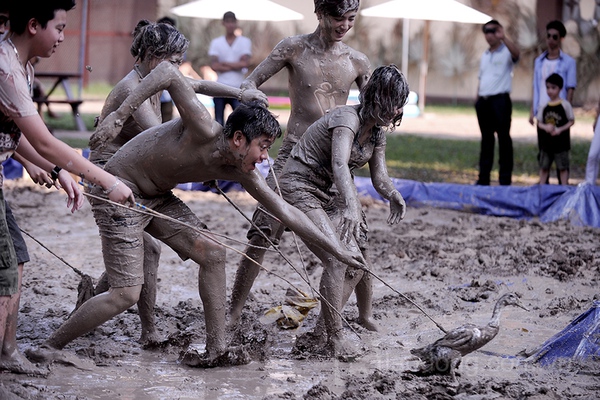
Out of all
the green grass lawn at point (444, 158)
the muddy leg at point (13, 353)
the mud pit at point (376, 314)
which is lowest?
the green grass lawn at point (444, 158)

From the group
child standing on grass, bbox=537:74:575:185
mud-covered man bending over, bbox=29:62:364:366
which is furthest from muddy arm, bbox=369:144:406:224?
child standing on grass, bbox=537:74:575:185

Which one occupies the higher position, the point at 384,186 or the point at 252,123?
the point at 252,123

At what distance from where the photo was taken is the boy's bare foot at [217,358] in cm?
463

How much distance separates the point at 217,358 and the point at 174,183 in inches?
39.7

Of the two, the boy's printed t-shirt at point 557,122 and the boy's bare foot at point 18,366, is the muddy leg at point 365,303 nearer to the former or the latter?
the boy's bare foot at point 18,366

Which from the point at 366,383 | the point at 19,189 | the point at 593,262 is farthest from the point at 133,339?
the point at 19,189

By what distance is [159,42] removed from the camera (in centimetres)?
507

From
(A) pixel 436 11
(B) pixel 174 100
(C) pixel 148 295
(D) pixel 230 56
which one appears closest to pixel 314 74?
(B) pixel 174 100

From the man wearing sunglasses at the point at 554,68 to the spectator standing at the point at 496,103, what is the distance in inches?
14.2

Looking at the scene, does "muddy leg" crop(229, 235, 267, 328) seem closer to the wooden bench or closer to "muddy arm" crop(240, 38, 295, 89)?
"muddy arm" crop(240, 38, 295, 89)

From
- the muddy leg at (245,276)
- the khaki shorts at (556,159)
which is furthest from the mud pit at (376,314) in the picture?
the khaki shorts at (556,159)

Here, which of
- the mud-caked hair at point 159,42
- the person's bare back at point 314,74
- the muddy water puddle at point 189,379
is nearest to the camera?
the muddy water puddle at point 189,379

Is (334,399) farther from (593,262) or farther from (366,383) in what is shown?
(593,262)

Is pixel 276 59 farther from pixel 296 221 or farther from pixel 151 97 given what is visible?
pixel 296 221
